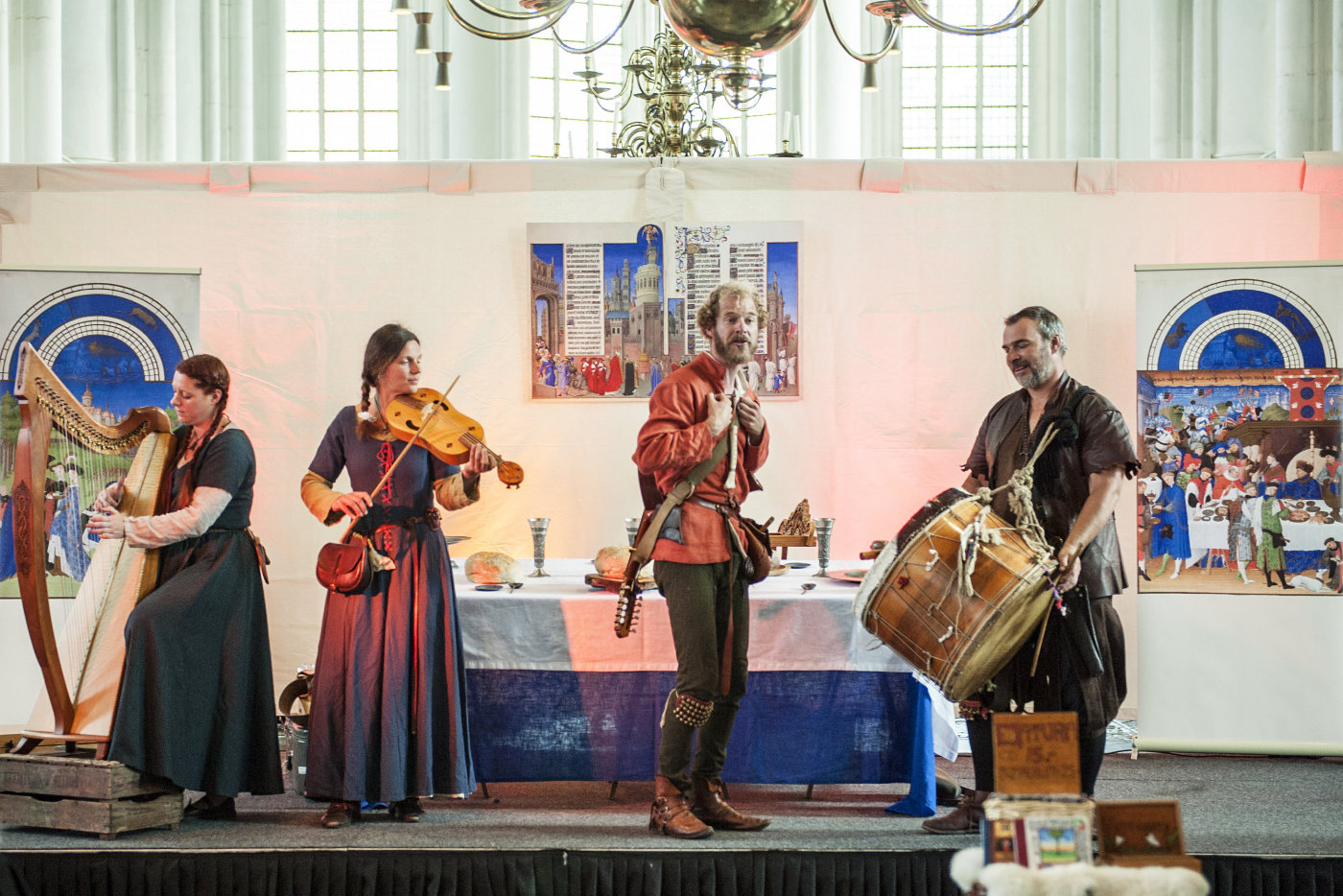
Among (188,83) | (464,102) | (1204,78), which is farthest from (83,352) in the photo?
(1204,78)

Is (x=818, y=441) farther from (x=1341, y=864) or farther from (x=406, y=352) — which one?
(x=1341, y=864)

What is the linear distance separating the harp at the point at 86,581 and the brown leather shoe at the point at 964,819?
8.32ft

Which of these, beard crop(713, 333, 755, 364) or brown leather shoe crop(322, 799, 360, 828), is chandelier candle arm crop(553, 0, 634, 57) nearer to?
beard crop(713, 333, 755, 364)

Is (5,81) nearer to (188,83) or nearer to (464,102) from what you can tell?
(188,83)

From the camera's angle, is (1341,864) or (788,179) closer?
(1341,864)

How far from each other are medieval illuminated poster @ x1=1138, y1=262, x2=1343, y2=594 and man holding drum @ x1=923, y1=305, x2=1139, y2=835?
142cm

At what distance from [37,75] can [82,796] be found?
5.55 m

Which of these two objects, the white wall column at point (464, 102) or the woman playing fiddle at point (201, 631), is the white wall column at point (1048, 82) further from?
the woman playing fiddle at point (201, 631)

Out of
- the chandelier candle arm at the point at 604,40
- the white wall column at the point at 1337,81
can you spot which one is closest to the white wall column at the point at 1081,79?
the white wall column at the point at 1337,81

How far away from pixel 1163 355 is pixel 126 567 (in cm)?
389

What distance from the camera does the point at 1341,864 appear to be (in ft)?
12.0

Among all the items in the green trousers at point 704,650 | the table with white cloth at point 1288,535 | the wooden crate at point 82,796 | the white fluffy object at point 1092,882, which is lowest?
the wooden crate at point 82,796

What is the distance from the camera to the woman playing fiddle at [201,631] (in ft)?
12.9

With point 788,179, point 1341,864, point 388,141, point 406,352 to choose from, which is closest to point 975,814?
point 1341,864
